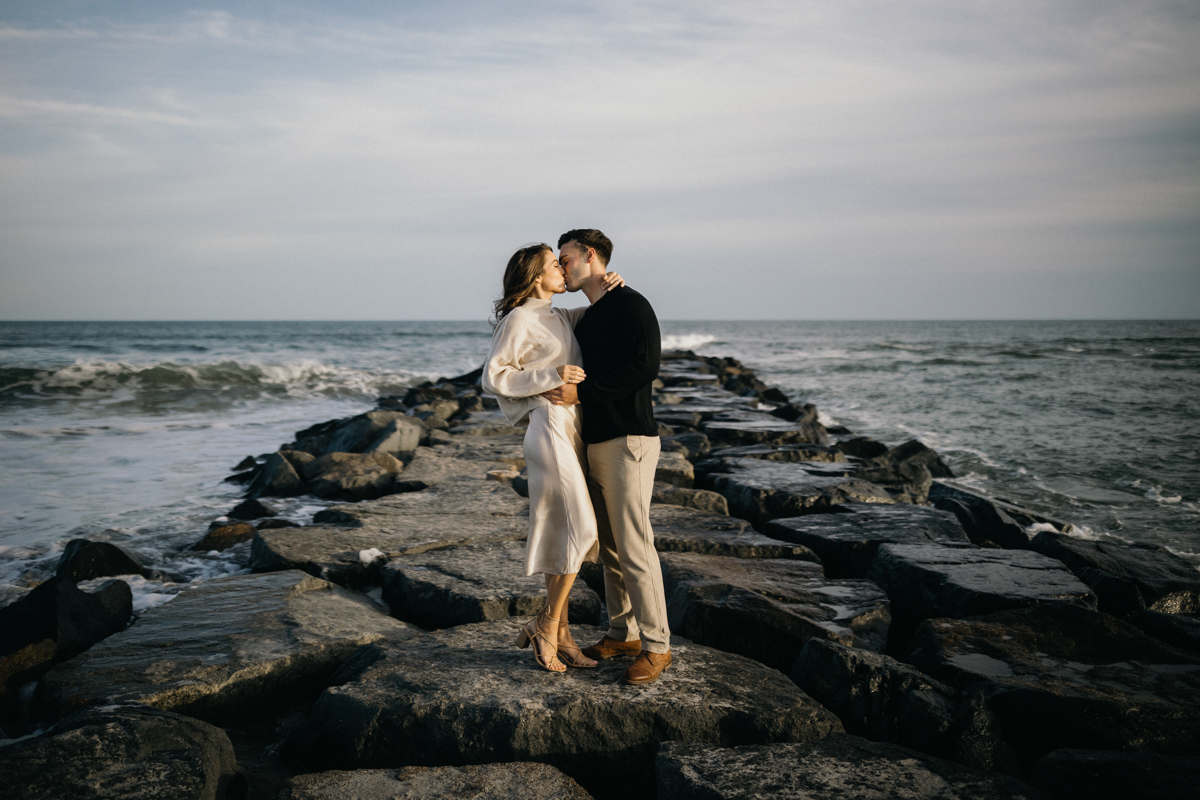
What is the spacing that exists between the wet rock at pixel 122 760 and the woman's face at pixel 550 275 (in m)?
1.85

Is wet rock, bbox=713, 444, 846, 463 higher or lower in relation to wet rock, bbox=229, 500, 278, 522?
higher

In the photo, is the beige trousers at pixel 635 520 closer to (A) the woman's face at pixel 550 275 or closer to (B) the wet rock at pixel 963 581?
(A) the woman's face at pixel 550 275

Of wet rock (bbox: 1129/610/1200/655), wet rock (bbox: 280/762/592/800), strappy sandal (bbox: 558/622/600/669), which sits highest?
strappy sandal (bbox: 558/622/600/669)

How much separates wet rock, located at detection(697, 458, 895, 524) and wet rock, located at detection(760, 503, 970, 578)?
27 cm

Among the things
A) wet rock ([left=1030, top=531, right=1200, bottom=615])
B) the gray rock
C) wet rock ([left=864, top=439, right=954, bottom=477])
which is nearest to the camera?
wet rock ([left=1030, top=531, right=1200, bottom=615])

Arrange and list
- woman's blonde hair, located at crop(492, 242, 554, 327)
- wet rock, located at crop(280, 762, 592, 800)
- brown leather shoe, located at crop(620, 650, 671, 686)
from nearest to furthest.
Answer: wet rock, located at crop(280, 762, 592, 800) → brown leather shoe, located at crop(620, 650, 671, 686) → woman's blonde hair, located at crop(492, 242, 554, 327)

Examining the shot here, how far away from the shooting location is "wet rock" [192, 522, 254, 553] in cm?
502

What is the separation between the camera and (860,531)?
461cm

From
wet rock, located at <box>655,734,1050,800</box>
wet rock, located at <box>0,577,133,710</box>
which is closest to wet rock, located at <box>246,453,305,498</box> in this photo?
wet rock, located at <box>0,577,133,710</box>

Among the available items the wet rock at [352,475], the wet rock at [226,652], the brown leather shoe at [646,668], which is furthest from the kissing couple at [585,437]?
the wet rock at [352,475]

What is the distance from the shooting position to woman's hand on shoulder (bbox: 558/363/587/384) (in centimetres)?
270

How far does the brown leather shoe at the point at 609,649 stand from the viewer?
2.85 metres

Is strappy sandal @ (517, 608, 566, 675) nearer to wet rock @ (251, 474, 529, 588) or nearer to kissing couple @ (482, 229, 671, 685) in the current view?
kissing couple @ (482, 229, 671, 685)

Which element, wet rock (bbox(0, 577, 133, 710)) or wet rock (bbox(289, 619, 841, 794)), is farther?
wet rock (bbox(0, 577, 133, 710))
